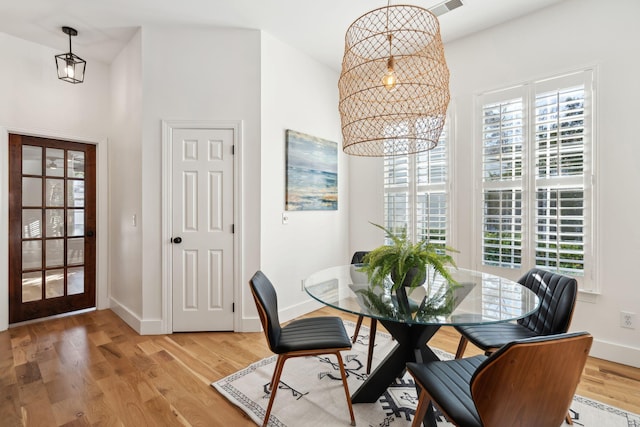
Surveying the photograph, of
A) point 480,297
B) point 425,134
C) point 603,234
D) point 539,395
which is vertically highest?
point 425,134

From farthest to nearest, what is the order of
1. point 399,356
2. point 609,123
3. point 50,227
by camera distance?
point 50,227 → point 609,123 → point 399,356

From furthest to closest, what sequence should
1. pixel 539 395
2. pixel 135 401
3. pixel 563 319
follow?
pixel 135 401
pixel 563 319
pixel 539 395

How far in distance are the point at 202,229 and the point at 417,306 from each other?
2.21 meters

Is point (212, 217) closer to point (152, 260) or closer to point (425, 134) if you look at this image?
point (152, 260)

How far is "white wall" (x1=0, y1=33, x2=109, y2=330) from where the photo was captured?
A: 3.07m

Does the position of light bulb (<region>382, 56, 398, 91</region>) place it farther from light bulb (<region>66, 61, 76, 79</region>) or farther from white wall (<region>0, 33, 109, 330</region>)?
white wall (<region>0, 33, 109, 330</region>)

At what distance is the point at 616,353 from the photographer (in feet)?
7.89

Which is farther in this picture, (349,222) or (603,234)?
(349,222)

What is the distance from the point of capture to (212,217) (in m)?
3.06

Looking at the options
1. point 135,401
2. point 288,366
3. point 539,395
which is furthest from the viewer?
point 288,366

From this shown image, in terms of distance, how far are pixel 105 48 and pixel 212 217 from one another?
7.42 ft

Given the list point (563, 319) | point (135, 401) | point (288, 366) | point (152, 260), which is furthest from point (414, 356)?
point (152, 260)

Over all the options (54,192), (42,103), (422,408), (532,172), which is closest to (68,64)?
(42,103)

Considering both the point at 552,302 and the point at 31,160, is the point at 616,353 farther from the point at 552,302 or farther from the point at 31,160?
the point at 31,160
